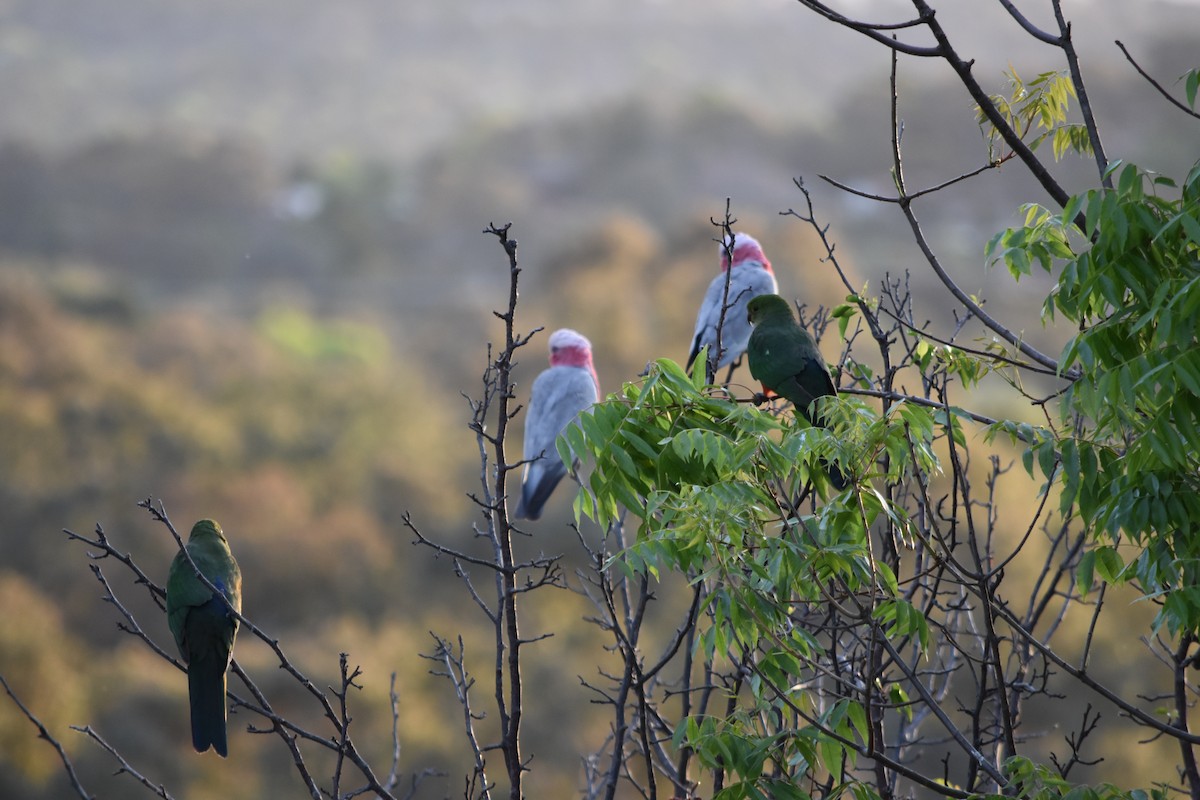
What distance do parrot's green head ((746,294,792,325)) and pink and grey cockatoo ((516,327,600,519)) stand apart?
119cm

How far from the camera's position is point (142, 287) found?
2575 centimetres

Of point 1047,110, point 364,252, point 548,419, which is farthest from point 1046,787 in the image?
point 364,252

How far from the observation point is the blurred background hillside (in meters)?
13.1

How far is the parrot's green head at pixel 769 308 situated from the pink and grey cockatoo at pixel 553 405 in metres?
1.19

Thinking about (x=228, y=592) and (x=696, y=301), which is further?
(x=696, y=301)

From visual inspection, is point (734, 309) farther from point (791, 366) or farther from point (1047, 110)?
point (1047, 110)

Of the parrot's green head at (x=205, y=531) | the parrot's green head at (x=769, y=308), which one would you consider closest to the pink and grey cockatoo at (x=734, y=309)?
the parrot's green head at (x=769, y=308)

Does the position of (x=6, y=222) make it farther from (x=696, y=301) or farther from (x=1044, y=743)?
(x=1044, y=743)

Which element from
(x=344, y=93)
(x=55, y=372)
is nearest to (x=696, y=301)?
(x=55, y=372)

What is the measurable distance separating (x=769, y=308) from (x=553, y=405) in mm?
1523

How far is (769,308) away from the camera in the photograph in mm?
4246

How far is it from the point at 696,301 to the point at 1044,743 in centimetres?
931

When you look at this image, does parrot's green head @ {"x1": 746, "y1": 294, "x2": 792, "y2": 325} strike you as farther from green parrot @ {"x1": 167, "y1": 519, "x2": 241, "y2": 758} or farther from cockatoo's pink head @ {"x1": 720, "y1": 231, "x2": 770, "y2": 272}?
green parrot @ {"x1": 167, "y1": 519, "x2": 241, "y2": 758}

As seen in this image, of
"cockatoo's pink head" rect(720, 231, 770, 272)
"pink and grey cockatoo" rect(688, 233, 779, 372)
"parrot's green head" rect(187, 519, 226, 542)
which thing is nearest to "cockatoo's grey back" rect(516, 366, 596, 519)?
"pink and grey cockatoo" rect(688, 233, 779, 372)
